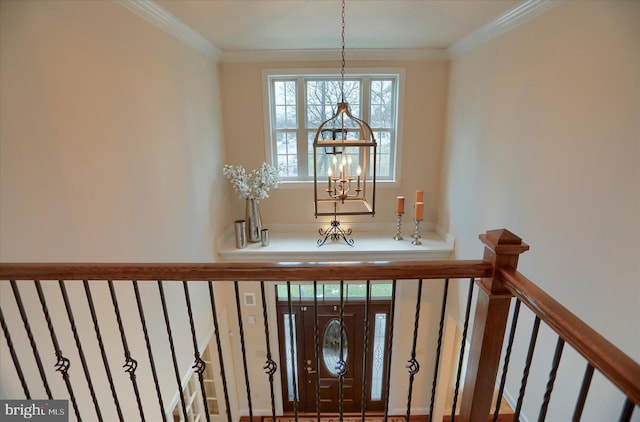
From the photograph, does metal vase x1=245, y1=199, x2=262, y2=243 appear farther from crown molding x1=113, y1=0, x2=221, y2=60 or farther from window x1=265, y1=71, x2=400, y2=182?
crown molding x1=113, y1=0, x2=221, y2=60

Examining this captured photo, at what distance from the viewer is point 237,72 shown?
3.73m

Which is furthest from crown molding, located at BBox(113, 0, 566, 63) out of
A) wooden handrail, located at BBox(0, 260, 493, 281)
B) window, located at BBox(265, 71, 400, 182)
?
wooden handrail, located at BBox(0, 260, 493, 281)

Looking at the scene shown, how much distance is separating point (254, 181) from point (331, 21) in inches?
74.7

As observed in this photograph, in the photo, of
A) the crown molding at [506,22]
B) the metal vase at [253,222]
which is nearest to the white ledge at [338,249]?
the metal vase at [253,222]

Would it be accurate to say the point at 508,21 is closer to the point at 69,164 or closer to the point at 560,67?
the point at 560,67

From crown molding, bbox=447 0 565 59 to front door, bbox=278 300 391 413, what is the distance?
317 cm

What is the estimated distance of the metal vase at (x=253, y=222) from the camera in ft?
12.4

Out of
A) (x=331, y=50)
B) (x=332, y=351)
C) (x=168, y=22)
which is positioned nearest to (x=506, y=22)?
(x=331, y=50)

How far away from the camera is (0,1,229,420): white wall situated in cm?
131

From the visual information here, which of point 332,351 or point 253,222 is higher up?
point 253,222

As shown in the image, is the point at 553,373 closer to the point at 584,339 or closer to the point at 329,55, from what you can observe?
the point at 584,339

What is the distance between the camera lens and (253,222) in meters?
3.82

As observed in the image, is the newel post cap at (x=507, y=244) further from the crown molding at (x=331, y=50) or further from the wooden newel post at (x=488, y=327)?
the crown molding at (x=331, y=50)

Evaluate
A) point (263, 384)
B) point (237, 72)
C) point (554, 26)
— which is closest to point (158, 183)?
point (237, 72)
